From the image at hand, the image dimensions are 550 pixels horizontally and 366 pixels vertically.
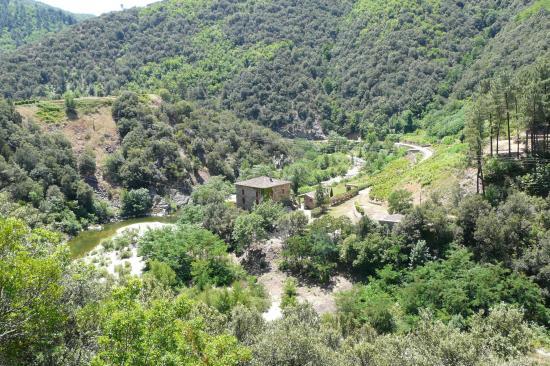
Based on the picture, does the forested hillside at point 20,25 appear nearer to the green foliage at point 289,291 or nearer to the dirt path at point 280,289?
the dirt path at point 280,289

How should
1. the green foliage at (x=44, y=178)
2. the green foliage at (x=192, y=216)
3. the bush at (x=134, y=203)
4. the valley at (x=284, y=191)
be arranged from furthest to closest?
1. the bush at (x=134, y=203)
2. the green foliage at (x=44, y=178)
3. the green foliage at (x=192, y=216)
4. the valley at (x=284, y=191)

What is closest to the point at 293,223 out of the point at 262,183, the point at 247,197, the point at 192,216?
the point at 262,183

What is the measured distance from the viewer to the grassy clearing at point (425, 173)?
152 ft

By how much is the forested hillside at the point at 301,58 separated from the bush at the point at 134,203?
35838 millimetres

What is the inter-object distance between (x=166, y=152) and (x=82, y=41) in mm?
68925

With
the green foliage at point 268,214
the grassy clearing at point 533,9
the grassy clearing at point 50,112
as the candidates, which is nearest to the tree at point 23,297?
the green foliage at point 268,214

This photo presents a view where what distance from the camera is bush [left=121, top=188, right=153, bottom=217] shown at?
209ft

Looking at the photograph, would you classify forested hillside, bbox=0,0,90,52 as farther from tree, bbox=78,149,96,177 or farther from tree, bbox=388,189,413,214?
tree, bbox=388,189,413,214

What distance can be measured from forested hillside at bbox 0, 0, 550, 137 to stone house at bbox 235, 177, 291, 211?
50371 millimetres

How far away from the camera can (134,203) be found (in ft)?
210

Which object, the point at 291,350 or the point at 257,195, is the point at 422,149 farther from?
the point at 291,350

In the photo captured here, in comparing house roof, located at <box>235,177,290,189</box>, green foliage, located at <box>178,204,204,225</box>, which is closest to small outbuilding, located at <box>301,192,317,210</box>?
house roof, located at <box>235,177,290,189</box>

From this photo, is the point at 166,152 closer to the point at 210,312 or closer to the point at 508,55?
the point at 210,312

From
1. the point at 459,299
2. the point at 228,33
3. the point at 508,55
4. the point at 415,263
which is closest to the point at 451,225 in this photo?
the point at 415,263
